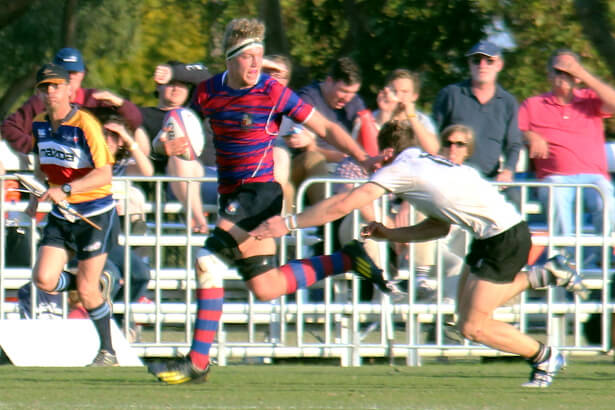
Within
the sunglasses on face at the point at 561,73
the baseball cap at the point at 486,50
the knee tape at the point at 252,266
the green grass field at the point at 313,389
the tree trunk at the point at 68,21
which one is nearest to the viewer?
the green grass field at the point at 313,389

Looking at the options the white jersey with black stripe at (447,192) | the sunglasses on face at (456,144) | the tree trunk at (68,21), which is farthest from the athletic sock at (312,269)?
the tree trunk at (68,21)

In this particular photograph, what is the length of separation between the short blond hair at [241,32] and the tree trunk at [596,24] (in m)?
1.83

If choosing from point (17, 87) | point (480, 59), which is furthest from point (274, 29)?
point (17, 87)

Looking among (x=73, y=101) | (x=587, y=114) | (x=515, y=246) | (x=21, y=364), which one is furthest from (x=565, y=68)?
(x=21, y=364)

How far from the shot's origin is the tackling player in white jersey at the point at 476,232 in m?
6.82

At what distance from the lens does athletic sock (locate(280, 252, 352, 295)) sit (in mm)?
7535

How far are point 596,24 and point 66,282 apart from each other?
393 centimetres

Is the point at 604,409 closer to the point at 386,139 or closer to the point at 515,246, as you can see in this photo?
the point at 515,246

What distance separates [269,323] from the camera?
8891 mm

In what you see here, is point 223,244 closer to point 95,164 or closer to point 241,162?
point 241,162

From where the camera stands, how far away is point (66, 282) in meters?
8.27

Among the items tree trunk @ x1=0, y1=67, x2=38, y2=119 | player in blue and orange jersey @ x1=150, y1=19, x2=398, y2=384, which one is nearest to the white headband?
player in blue and orange jersey @ x1=150, y1=19, x2=398, y2=384

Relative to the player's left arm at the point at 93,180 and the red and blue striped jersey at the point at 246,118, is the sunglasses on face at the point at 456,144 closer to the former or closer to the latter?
the red and blue striped jersey at the point at 246,118

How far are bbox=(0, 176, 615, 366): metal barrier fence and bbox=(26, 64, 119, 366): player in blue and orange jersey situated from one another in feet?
1.45
